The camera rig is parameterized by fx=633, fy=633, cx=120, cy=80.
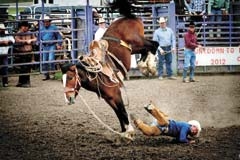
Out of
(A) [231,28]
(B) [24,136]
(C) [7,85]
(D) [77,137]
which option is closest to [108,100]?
(D) [77,137]

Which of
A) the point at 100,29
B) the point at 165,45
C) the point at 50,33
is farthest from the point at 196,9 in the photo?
the point at 50,33

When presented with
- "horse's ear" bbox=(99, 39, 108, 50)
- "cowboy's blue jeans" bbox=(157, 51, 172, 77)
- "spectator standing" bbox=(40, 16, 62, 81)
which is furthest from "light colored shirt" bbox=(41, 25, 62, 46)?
"horse's ear" bbox=(99, 39, 108, 50)

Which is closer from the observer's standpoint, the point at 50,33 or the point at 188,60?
the point at 188,60

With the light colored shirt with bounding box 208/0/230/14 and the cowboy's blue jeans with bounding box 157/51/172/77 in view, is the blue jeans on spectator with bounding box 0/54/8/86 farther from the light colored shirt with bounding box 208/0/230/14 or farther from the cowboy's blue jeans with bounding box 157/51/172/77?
the light colored shirt with bounding box 208/0/230/14

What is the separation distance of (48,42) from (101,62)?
781 centimetres

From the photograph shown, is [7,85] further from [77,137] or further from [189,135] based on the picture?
[189,135]

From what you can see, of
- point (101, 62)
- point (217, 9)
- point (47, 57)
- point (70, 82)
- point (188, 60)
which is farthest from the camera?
point (217, 9)

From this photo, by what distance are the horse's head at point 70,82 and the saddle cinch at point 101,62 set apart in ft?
0.69

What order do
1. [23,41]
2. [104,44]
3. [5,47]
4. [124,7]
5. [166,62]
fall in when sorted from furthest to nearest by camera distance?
[166,62] < [23,41] < [5,47] < [124,7] < [104,44]

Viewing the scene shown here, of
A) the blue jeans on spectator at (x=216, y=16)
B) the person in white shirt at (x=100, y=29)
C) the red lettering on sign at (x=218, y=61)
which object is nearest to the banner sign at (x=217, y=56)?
the red lettering on sign at (x=218, y=61)

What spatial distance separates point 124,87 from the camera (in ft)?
28.2

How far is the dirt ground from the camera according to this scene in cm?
734

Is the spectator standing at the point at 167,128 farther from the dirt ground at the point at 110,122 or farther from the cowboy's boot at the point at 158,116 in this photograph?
the dirt ground at the point at 110,122

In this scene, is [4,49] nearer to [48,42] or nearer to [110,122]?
[48,42]
